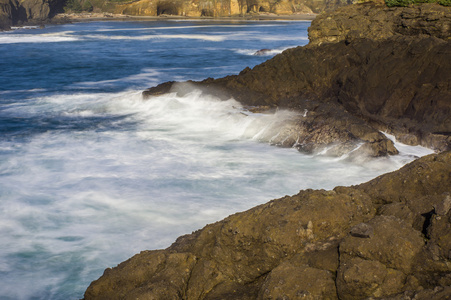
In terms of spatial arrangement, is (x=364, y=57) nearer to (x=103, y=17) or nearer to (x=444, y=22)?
(x=444, y=22)

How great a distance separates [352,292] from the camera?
13.2 ft

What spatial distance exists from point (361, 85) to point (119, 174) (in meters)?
8.17

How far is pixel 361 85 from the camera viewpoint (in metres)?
15.2

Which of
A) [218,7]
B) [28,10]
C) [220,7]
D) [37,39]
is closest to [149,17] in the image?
[218,7]

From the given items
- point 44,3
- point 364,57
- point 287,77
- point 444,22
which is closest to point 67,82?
point 287,77

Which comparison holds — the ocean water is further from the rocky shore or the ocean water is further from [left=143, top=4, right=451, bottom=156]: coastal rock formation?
the rocky shore

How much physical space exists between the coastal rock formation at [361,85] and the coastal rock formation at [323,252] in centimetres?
707

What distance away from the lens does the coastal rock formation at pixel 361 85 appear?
13.0 metres

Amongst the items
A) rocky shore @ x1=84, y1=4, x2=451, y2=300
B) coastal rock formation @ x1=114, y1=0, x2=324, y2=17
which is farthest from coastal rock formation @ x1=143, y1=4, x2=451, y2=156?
coastal rock formation @ x1=114, y1=0, x2=324, y2=17

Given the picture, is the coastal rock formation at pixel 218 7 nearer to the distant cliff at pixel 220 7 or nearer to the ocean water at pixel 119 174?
the distant cliff at pixel 220 7

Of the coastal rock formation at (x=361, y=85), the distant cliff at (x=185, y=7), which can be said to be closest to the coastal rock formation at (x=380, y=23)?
the coastal rock formation at (x=361, y=85)

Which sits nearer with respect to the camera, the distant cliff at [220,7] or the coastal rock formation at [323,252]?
the coastal rock formation at [323,252]

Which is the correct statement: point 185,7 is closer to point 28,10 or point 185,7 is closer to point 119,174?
point 28,10

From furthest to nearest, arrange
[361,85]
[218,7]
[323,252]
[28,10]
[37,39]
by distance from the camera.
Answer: [218,7], [28,10], [37,39], [361,85], [323,252]
